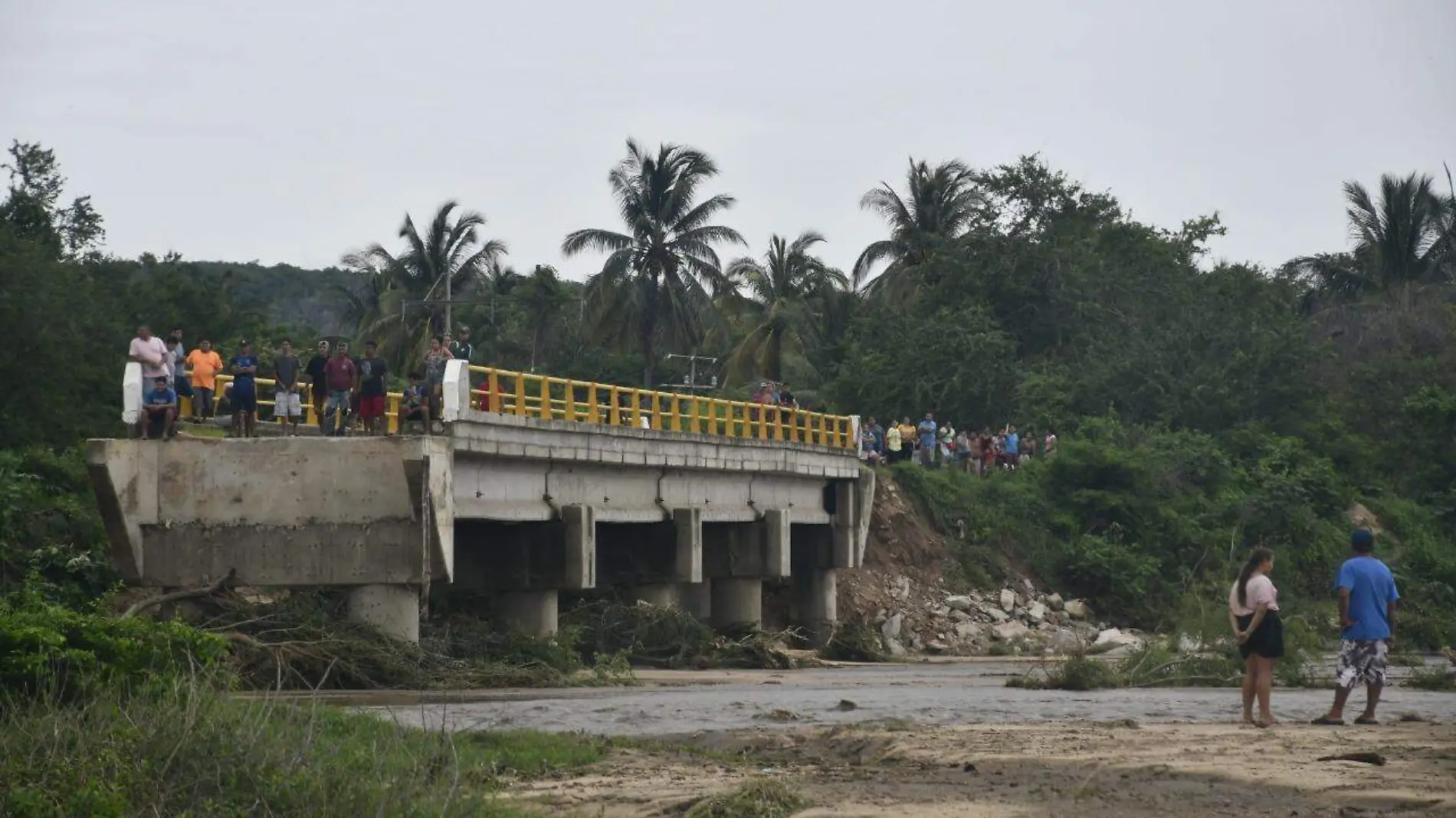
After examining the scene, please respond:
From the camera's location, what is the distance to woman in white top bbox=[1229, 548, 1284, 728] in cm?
1661

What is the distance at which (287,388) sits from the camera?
93.8 feet

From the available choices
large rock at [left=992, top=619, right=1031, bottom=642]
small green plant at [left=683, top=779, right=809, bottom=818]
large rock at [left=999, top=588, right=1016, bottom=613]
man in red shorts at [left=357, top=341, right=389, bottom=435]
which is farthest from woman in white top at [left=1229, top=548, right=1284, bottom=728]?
large rock at [left=999, top=588, right=1016, bottom=613]

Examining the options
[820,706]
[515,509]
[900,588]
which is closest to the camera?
[820,706]

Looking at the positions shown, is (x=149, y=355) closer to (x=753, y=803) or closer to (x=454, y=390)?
(x=454, y=390)

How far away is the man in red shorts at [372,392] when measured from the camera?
2791cm

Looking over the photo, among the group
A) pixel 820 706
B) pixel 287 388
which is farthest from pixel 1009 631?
pixel 820 706

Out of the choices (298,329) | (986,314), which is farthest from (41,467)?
(298,329)

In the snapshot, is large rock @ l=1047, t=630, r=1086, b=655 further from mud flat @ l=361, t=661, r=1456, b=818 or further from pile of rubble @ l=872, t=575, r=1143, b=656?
mud flat @ l=361, t=661, r=1456, b=818

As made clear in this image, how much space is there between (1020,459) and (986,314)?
7244 mm

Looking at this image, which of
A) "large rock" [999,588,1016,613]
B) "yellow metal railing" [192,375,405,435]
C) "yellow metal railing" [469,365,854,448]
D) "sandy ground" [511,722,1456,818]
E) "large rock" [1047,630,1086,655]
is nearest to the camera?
"sandy ground" [511,722,1456,818]

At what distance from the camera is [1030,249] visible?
61094 millimetres

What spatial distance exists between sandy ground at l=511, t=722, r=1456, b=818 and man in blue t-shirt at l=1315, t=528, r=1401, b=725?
1.46ft

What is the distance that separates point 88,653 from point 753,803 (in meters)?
4.79

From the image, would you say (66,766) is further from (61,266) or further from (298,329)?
(298,329)
